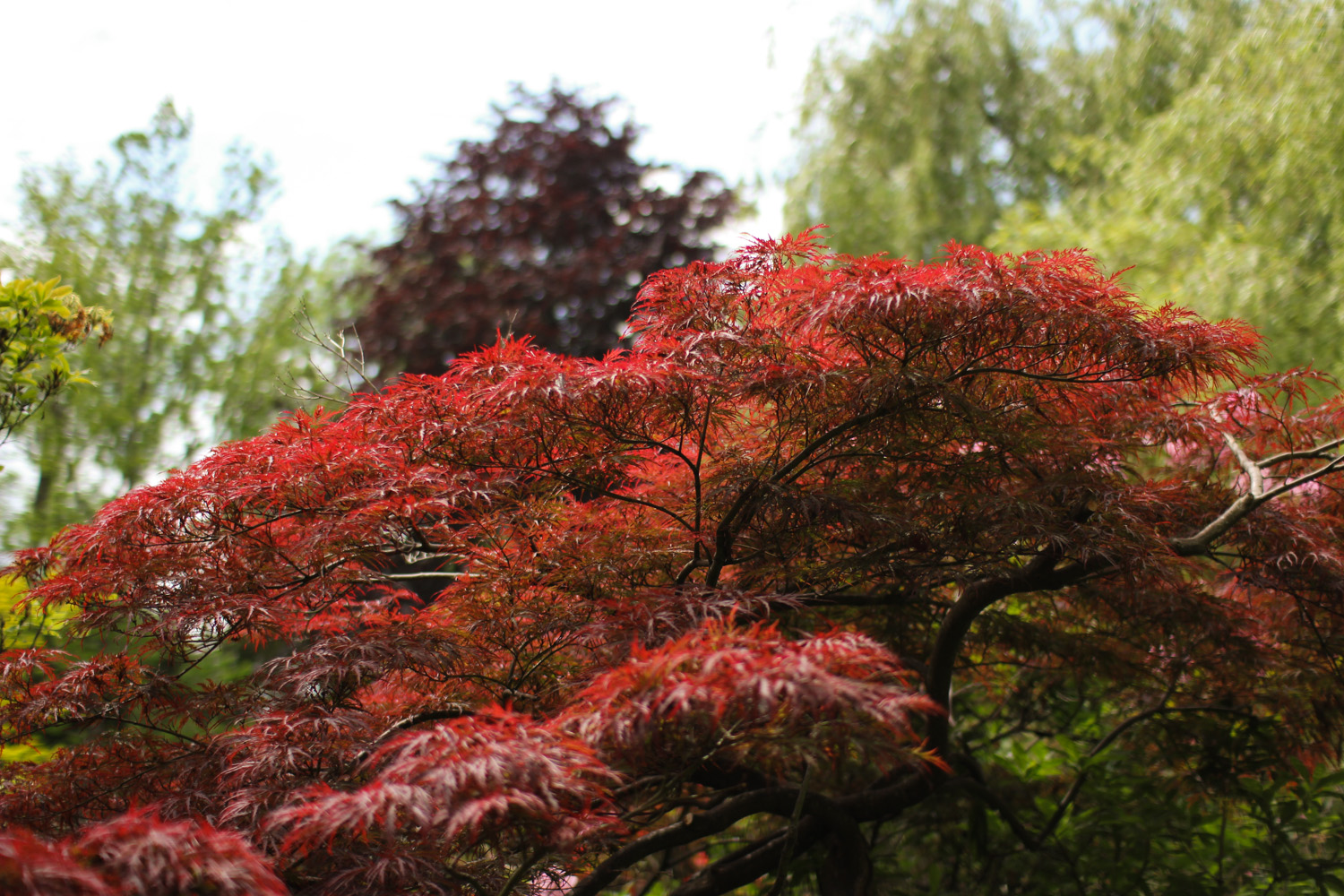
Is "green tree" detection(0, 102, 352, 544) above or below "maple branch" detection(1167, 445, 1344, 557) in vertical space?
above

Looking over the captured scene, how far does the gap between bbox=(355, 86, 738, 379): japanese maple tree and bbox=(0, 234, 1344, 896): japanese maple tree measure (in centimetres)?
634

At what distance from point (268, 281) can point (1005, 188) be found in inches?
292

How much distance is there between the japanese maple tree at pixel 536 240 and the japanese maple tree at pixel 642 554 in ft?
20.8

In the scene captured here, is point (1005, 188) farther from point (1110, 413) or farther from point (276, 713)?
point (276, 713)

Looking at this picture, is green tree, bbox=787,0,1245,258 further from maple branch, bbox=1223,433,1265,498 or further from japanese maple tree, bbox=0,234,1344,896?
japanese maple tree, bbox=0,234,1344,896

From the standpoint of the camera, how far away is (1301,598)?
286cm

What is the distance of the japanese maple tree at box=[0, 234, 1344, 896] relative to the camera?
182 centimetres

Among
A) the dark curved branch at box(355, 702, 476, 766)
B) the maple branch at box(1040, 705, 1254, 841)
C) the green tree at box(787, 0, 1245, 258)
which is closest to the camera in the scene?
the dark curved branch at box(355, 702, 476, 766)

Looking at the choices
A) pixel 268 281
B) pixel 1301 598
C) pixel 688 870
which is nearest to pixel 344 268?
pixel 268 281

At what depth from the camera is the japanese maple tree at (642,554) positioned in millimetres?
1816

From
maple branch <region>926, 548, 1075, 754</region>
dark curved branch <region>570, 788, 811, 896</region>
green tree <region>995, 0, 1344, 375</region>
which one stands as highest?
green tree <region>995, 0, 1344, 375</region>

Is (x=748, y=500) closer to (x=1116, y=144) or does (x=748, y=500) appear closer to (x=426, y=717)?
(x=426, y=717)

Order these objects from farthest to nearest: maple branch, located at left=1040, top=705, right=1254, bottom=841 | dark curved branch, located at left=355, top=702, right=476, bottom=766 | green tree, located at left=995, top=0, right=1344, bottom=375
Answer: green tree, located at left=995, top=0, right=1344, bottom=375
maple branch, located at left=1040, top=705, right=1254, bottom=841
dark curved branch, located at left=355, top=702, right=476, bottom=766

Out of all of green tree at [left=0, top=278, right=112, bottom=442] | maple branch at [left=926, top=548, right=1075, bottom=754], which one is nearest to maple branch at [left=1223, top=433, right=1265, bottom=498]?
maple branch at [left=926, top=548, right=1075, bottom=754]
